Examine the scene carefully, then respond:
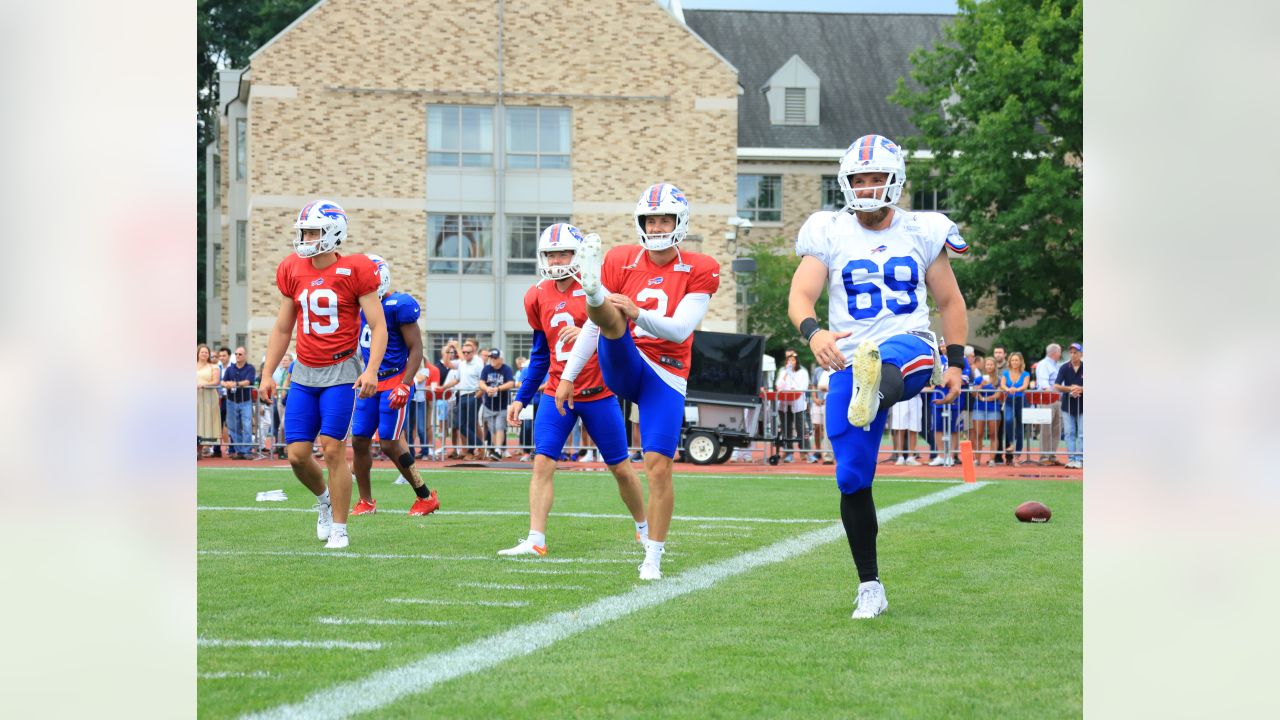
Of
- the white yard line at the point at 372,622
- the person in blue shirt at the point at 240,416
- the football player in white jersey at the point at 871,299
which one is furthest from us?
the person in blue shirt at the point at 240,416

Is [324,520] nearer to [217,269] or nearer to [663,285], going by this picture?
[663,285]

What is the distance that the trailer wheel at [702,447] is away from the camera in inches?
913

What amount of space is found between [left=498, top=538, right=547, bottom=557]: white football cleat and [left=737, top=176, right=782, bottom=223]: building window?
42553 mm

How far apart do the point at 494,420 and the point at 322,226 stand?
1378cm

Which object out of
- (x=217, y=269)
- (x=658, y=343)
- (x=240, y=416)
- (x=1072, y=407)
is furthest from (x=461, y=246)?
(x=658, y=343)

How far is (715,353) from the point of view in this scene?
23.1 meters

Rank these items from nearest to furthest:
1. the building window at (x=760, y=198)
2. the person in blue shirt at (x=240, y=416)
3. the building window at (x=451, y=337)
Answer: the person in blue shirt at (x=240, y=416), the building window at (x=451, y=337), the building window at (x=760, y=198)

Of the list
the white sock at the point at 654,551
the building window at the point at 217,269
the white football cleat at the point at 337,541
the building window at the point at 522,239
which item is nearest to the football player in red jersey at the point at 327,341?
the white football cleat at the point at 337,541

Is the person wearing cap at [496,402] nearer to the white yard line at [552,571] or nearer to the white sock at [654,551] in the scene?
the white yard line at [552,571]

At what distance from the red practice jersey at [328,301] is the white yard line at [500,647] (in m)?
3.07

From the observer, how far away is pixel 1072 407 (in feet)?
72.5

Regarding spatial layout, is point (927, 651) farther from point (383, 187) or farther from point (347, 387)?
point (383, 187)

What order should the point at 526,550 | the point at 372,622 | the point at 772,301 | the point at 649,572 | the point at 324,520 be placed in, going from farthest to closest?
the point at 772,301 < the point at 324,520 < the point at 526,550 < the point at 649,572 < the point at 372,622
